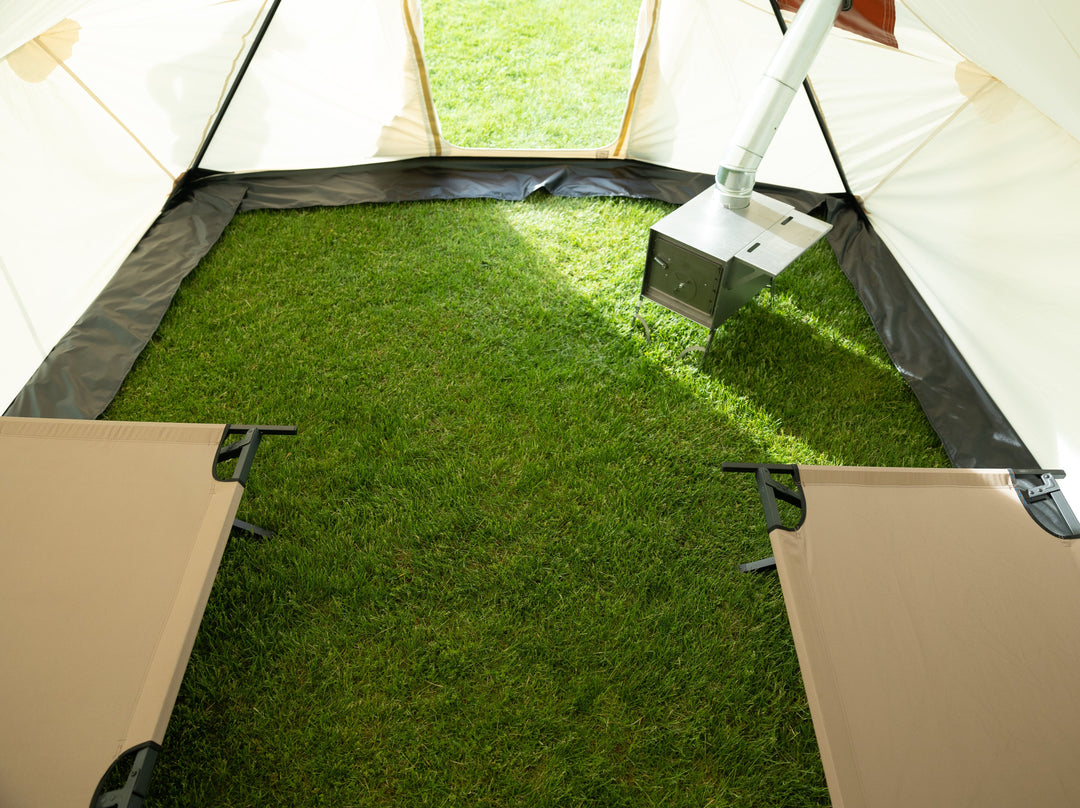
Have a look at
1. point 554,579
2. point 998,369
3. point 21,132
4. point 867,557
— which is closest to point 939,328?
point 998,369

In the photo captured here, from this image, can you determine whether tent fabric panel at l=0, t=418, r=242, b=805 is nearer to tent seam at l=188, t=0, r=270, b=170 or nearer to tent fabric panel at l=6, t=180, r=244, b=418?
tent fabric panel at l=6, t=180, r=244, b=418

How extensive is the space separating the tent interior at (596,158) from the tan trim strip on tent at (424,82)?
0.01 metres

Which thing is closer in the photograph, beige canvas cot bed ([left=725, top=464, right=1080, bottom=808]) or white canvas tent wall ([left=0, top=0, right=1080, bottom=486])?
beige canvas cot bed ([left=725, top=464, right=1080, bottom=808])

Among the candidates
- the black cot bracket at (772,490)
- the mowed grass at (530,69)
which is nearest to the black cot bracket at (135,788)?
the black cot bracket at (772,490)

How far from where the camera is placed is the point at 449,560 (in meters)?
2.37

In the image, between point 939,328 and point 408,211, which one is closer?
point 939,328

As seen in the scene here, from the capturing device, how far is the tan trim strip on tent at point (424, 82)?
3426 millimetres

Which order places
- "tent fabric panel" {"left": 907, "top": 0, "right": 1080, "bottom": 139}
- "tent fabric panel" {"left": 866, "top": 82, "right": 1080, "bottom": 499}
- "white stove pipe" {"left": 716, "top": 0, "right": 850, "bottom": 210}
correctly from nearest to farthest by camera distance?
1. "tent fabric panel" {"left": 907, "top": 0, "right": 1080, "bottom": 139}
2. "tent fabric panel" {"left": 866, "top": 82, "right": 1080, "bottom": 499}
3. "white stove pipe" {"left": 716, "top": 0, "right": 850, "bottom": 210}

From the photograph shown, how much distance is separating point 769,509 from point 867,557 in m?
0.28

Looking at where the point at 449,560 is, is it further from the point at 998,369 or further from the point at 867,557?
the point at 998,369

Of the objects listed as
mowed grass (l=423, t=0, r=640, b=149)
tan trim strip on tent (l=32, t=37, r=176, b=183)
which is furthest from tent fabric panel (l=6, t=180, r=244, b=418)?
mowed grass (l=423, t=0, r=640, b=149)

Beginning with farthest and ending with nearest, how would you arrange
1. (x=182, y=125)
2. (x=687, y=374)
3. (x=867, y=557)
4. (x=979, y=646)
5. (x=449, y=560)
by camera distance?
(x=182, y=125), (x=687, y=374), (x=449, y=560), (x=867, y=557), (x=979, y=646)

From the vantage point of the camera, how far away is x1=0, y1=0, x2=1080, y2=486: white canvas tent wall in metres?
2.52

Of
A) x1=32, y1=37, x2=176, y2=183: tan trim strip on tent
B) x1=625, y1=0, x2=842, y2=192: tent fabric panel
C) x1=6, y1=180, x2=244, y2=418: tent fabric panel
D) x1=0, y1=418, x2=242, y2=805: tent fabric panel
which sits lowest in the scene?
x1=6, y1=180, x2=244, y2=418: tent fabric panel
